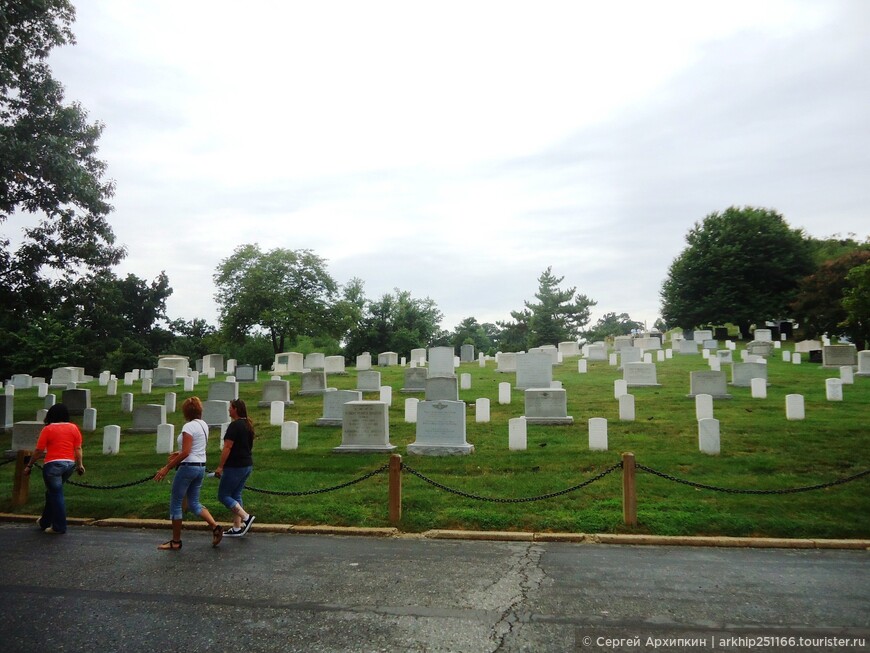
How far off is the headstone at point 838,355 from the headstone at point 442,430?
19.8m

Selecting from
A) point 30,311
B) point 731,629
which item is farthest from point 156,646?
point 30,311

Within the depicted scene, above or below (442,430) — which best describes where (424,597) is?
below

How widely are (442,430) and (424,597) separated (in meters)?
7.14

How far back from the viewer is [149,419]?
16.8 meters

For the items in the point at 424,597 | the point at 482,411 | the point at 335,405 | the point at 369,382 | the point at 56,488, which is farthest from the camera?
the point at 369,382

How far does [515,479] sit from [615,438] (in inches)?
153

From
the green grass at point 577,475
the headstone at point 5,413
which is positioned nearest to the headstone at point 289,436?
the green grass at point 577,475

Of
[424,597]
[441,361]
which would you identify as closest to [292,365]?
[441,361]

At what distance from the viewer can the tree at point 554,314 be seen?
170 feet

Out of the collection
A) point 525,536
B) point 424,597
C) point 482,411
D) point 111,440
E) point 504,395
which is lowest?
point 525,536

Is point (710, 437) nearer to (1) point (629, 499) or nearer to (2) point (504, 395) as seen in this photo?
(1) point (629, 499)

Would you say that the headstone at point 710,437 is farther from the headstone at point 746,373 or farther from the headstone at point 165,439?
the headstone at point 165,439

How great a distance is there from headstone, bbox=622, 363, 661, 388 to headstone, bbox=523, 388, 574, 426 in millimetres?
6801

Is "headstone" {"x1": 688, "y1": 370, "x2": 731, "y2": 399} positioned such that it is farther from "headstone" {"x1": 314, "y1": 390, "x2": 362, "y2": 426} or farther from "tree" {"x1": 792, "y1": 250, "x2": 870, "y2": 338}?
"tree" {"x1": 792, "y1": 250, "x2": 870, "y2": 338}
